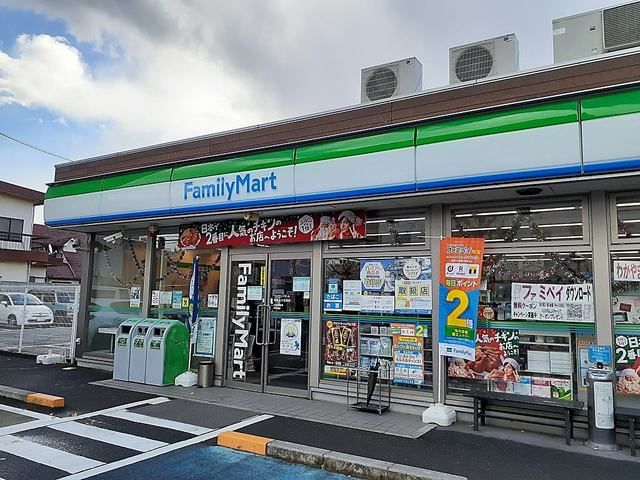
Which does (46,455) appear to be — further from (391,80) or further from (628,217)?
(628,217)

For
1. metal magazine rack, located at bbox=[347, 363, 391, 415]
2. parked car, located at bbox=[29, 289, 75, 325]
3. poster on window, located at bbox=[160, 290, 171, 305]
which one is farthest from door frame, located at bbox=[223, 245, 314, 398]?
parked car, located at bbox=[29, 289, 75, 325]

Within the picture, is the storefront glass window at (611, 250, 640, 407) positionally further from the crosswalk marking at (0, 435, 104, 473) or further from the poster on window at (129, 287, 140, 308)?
the poster on window at (129, 287, 140, 308)

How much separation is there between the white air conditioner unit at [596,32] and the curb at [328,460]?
17.7 ft

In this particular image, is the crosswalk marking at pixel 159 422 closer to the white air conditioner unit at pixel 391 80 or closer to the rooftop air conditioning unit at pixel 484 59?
the white air conditioner unit at pixel 391 80

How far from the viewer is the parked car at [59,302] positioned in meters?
13.2

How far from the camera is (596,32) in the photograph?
21.3 feet

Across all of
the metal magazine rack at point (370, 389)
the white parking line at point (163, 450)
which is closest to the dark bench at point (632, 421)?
the metal magazine rack at point (370, 389)

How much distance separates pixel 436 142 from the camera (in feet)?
20.9

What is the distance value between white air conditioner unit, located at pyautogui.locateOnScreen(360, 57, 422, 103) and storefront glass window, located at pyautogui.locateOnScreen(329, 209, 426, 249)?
1.87 m

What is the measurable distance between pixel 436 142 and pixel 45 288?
11131mm

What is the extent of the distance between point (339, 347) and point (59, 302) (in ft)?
→ 29.9

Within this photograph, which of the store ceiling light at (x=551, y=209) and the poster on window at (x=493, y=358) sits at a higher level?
the store ceiling light at (x=551, y=209)

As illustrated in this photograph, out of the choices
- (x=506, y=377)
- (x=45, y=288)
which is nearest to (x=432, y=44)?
(x=506, y=377)

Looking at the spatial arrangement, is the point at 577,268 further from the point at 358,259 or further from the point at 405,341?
the point at 358,259
